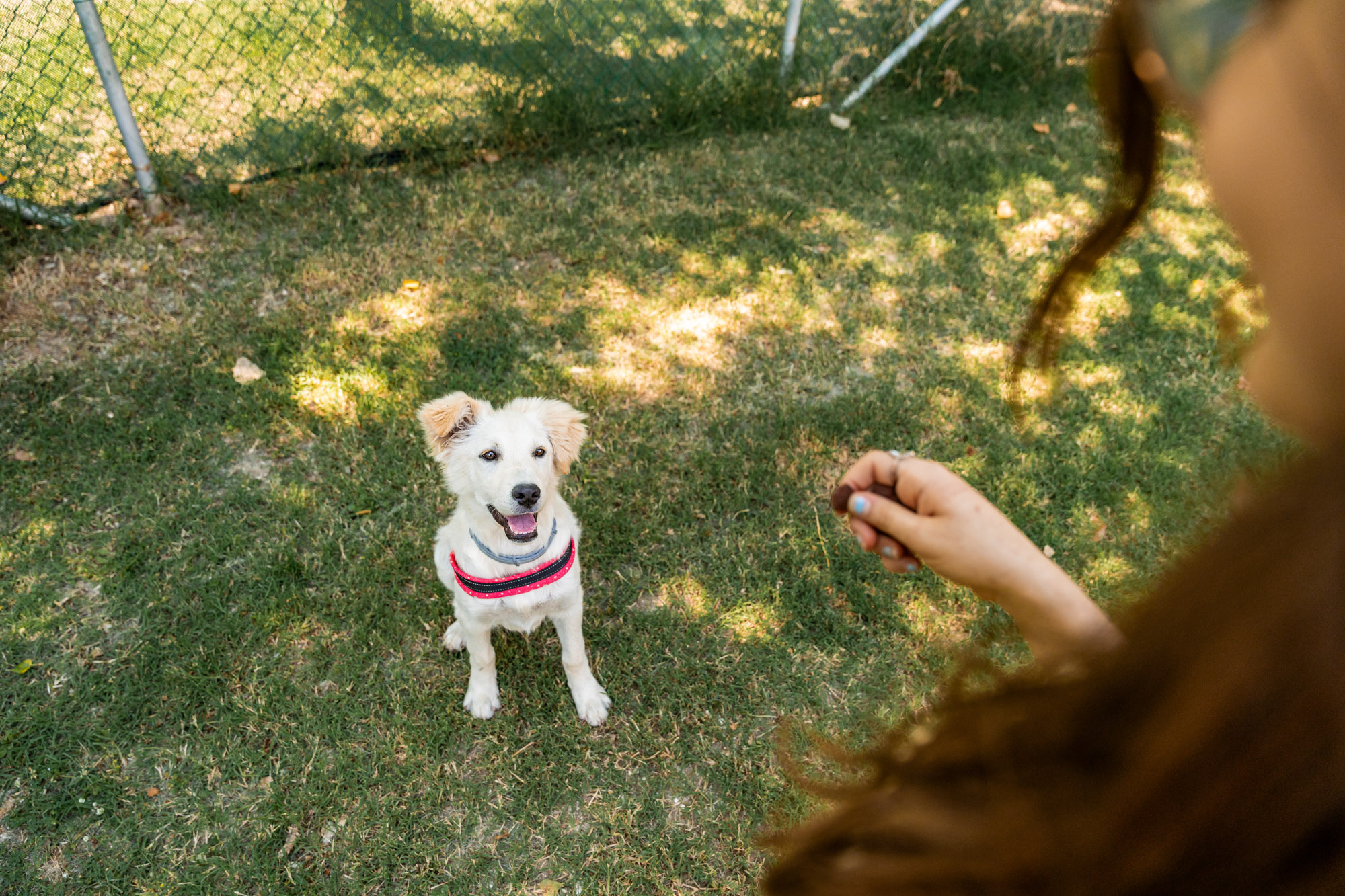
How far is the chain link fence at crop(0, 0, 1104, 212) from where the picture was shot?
5.00m

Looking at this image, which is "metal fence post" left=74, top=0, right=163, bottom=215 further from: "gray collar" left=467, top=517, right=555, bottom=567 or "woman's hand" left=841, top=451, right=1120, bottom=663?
"woman's hand" left=841, top=451, right=1120, bottom=663

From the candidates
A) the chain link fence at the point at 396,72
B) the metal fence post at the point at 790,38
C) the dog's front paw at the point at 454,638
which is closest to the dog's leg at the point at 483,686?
the dog's front paw at the point at 454,638

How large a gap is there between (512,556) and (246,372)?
2554 mm

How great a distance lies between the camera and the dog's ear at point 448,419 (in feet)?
9.33

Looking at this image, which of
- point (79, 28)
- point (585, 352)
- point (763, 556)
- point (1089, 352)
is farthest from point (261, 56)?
point (1089, 352)

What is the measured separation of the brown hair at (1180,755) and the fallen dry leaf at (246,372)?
440cm

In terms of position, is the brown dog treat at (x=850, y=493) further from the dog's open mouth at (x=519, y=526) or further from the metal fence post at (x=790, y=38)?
the metal fence post at (x=790, y=38)

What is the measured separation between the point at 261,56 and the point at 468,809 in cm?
532

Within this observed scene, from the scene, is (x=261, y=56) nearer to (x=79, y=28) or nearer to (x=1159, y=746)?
(x=79, y=28)

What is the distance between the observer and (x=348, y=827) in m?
2.92

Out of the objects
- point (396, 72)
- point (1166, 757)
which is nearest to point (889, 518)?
point (1166, 757)

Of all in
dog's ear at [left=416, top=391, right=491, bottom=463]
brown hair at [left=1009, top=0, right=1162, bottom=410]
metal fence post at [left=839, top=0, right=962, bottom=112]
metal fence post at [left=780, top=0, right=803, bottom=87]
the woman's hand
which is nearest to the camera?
brown hair at [left=1009, top=0, right=1162, bottom=410]

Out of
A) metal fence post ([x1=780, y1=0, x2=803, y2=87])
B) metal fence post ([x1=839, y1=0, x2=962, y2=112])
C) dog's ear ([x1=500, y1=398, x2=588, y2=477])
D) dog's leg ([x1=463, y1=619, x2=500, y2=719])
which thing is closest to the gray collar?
dog's ear ([x1=500, y1=398, x2=588, y2=477])

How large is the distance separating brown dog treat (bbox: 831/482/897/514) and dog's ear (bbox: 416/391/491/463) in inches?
64.2
